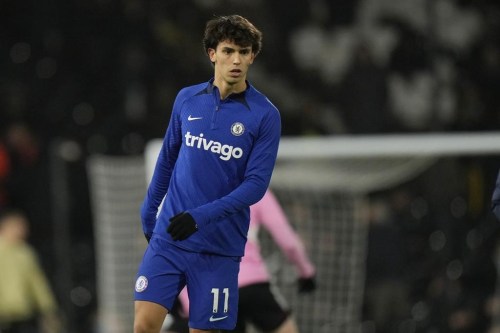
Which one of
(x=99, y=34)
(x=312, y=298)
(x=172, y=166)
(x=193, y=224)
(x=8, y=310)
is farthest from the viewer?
(x=99, y=34)

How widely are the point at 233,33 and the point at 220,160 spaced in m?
0.47

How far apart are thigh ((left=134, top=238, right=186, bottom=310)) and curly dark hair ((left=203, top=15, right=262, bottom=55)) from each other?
0.78 m

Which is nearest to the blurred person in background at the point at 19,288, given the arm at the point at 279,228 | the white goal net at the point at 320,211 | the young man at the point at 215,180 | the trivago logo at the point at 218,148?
the white goal net at the point at 320,211

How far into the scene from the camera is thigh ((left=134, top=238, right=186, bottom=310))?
188 inches

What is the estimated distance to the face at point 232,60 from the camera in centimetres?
469

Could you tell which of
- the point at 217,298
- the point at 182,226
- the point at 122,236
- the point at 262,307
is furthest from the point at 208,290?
the point at 122,236

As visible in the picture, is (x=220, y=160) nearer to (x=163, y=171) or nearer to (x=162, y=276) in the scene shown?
(x=163, y=171)

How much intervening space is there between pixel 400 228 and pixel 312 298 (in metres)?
1.88

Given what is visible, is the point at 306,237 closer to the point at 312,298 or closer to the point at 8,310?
the point at 312,298

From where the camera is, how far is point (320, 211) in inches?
332

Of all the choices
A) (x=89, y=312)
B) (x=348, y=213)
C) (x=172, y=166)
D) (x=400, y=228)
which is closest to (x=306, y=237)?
(x=348, y=213)

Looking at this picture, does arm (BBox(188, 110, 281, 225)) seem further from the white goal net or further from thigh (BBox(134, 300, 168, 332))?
the white goal net

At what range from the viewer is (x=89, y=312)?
409 inches

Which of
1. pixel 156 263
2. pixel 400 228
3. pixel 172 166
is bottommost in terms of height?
pixel 400 228
